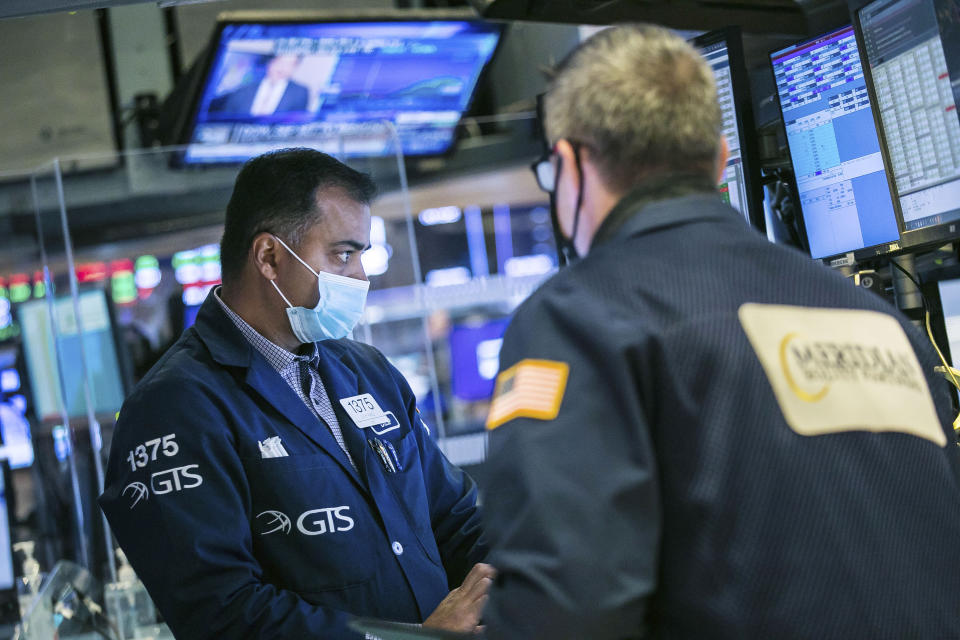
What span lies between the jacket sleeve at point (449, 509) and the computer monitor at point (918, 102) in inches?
45.7

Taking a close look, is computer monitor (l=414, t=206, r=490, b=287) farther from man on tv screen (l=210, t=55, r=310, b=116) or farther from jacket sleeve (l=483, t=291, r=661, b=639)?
jacket sleeve (l=483, t=291, r=661, b=639)

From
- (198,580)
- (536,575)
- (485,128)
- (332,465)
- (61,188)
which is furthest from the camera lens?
(485,128)

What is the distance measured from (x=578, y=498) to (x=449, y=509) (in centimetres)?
145

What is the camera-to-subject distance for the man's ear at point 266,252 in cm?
236

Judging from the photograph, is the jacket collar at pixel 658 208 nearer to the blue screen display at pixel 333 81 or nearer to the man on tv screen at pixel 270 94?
→ the blue screen display at pixel 333 81

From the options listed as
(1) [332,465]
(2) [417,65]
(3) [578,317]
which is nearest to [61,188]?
(1) [332,465]

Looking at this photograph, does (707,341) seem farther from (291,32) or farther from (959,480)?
(291,32)

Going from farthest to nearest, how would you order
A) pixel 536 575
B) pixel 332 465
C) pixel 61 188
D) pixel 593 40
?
pixel 61 188 → pixel 332 465 → pixel 593 40 → pixel 536 575

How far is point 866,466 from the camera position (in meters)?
1.15

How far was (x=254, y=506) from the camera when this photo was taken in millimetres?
2039

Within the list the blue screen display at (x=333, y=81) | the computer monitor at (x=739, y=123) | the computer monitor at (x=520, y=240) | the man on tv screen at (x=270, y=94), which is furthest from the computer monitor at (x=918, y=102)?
the computer monitor at (x=520, y=240)

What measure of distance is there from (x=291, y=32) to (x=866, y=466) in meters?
5.31

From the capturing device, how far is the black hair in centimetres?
238

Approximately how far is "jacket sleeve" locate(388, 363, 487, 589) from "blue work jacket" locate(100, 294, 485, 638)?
49 millimetres
